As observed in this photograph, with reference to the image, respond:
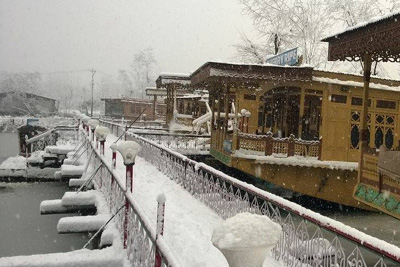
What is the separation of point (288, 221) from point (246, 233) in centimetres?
317

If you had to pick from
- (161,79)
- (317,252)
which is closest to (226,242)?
(317,252)

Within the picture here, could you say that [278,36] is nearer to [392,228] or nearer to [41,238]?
[392,228]

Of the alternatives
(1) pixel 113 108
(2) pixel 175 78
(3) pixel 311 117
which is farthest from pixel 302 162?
(1) pixel 113 108

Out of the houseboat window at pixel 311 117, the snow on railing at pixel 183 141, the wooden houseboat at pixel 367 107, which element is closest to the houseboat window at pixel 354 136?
the houseboat window at pixel 311 117

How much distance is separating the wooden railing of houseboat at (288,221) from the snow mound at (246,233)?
118cm

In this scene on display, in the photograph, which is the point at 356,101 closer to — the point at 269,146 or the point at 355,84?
the point at 355,84

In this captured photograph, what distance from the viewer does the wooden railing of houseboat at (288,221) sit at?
351 cm

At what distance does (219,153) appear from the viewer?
14.5 m

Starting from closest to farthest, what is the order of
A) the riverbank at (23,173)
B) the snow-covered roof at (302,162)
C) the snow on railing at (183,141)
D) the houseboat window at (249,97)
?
the snow-covered roof at (302,162)
the houseboat window at (249,97)
the snow on railing at (183,141)
the riverbank at (23,173)

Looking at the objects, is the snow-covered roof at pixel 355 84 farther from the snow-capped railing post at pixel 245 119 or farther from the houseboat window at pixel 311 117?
the snow-capped railing post at pixel 245 119

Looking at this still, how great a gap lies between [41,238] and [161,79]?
40.0 ft

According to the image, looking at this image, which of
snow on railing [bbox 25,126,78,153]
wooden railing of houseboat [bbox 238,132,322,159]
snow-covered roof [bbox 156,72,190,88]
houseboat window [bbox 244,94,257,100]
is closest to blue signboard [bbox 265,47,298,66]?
houseboat window [bbox 244,94,257,100]

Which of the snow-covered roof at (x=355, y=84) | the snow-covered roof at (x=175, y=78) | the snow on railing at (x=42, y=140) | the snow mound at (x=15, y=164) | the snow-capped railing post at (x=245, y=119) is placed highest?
the snow-covered roof at (x=175, y=78)

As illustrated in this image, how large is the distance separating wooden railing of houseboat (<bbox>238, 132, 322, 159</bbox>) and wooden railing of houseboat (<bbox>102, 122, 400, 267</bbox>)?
2.74 meters
